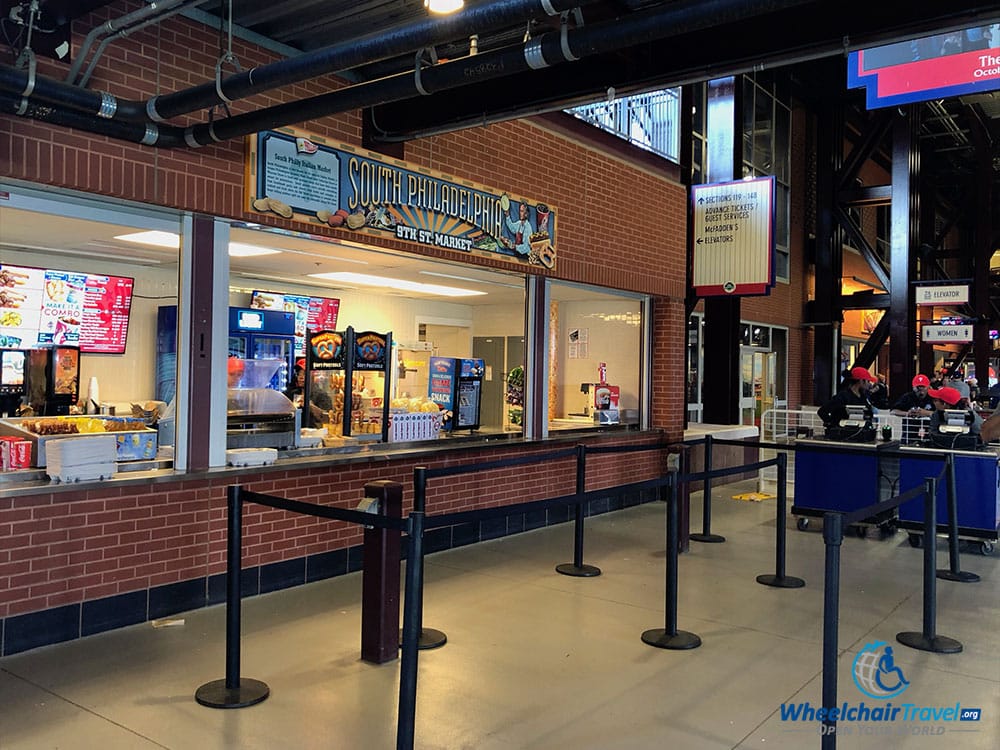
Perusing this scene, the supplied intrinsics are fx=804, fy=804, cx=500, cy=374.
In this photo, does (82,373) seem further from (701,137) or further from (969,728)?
(701,137)

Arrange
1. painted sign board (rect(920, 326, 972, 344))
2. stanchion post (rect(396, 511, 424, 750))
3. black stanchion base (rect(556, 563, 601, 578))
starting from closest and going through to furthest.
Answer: stanchion post (rect(396, 511, 424, 750)), black stanchion base (rect(556, 563, 601, 578)), painted sign board (rect(920, 326, 972, 344))

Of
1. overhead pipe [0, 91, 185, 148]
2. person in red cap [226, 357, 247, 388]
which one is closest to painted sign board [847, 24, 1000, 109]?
overhead pipe [0, 91, 185, 148]

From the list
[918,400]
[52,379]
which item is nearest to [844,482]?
[918,400]

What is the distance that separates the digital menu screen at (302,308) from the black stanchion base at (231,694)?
4.46 meters

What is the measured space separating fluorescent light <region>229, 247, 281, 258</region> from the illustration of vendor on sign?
2.38 meters

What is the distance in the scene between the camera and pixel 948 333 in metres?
21.3

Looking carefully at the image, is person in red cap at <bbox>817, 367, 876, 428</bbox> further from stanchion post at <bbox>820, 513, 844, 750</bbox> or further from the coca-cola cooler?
the coca-cola cooler

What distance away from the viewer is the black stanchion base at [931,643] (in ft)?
17.3

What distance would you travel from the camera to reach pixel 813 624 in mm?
5801

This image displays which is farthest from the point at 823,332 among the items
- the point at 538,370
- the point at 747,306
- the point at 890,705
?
the point at 890,705

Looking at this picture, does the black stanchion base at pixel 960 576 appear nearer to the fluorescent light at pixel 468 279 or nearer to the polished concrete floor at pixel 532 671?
the polished concrete floor at pixel 532 671

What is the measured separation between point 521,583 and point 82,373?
419 cm

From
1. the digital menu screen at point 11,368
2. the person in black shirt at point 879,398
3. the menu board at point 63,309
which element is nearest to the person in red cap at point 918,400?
the person in black shirt at point 879,398

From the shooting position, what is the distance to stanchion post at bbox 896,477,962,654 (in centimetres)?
535
